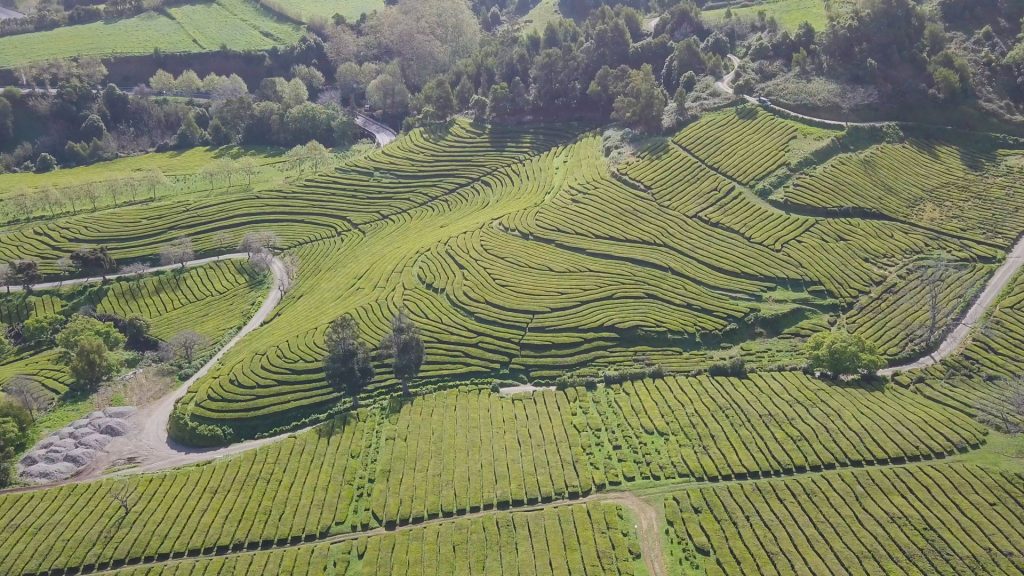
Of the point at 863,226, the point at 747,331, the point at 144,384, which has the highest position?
the point at 863,226

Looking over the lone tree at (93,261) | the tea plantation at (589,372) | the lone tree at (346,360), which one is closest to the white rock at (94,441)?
the tea plantation at (589,372)

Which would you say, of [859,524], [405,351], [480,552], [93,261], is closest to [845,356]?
[859,524]

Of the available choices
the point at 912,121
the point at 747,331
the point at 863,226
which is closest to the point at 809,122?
the point at 912,121

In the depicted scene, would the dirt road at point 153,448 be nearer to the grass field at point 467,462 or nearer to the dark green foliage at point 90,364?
the grass field at point 467,462

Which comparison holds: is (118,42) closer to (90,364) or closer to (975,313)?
(90,364)

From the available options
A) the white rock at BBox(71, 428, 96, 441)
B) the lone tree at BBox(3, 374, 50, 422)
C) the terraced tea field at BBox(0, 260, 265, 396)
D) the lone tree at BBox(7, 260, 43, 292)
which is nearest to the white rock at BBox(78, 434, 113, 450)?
the white rock at BBox(71, 428, 96, 441)

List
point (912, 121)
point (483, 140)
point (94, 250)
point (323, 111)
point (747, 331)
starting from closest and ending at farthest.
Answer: point (747, 331) → point (94, 250) → point (912, 121) → point (483, 140) → point (323, 111)

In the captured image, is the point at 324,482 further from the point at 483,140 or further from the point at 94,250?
the point at 483,140
